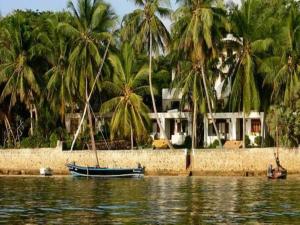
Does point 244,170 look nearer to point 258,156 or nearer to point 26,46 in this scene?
point 258,156

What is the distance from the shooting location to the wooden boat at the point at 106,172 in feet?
213

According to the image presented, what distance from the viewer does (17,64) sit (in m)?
78.2

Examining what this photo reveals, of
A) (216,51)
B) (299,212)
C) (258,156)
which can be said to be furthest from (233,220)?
(216,51)

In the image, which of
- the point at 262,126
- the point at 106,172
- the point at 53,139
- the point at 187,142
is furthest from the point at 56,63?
the point at 262,126

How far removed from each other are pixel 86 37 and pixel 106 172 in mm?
13657

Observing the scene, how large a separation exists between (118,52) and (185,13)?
32.5 ft

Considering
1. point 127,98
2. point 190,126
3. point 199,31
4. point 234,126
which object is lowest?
point 234,126

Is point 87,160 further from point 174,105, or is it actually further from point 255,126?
point 174,105

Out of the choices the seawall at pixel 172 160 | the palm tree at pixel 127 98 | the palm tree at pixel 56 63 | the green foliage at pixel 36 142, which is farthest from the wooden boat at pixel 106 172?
the green foliage at pixel 36 142

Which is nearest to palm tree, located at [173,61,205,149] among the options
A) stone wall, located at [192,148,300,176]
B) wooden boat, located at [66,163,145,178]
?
stone wall, located at [192,148,300,176]

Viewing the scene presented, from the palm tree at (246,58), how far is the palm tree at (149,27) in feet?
20.5

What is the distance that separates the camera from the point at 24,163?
7431cm

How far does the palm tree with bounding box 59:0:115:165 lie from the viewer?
71.9m

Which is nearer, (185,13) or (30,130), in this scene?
(185,13)
